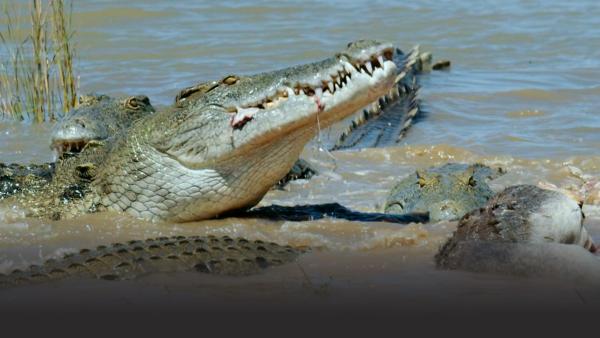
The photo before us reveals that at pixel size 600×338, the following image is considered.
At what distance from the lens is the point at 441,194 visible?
6.42m

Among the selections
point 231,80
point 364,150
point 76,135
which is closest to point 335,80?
point 231,80

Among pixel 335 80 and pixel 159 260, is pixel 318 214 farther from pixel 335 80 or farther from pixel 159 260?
pixel 159 260

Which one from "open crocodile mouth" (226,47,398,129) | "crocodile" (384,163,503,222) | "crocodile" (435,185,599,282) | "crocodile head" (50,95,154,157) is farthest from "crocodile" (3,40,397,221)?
"crocodile head" (50,95,154,157)

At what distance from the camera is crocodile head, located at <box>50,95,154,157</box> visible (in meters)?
7.11

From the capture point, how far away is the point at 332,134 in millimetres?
9992

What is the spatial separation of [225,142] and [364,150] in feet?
11.5

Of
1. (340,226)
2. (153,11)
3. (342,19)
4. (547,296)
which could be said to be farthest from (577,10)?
(547,296)

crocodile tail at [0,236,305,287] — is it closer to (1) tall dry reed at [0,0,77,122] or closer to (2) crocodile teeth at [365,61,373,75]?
(2) crocodile teeth at [365,61,373,75]

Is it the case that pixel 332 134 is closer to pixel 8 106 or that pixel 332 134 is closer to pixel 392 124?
pixel 392 124

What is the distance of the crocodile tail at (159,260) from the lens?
13.2 ft

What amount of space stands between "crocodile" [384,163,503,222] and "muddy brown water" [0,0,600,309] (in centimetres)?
52

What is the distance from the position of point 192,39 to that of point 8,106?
4.36 m

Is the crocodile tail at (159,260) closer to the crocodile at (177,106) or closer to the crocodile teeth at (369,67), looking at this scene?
the crocodile teeth at (369,67)

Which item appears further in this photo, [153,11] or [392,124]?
[153,11]
